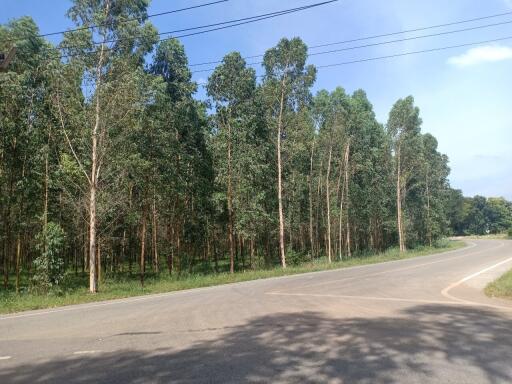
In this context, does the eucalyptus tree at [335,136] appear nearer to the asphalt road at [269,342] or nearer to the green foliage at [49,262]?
the green foliage at [49,262]

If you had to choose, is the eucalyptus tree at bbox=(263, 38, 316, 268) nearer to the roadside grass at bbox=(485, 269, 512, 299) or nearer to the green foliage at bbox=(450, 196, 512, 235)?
the roadside grass at bbox=(485, 269, 512, 299)

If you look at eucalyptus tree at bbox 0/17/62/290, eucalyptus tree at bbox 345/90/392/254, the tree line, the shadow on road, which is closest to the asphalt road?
the shadow on road

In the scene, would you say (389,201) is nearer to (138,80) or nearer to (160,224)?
(160,224)

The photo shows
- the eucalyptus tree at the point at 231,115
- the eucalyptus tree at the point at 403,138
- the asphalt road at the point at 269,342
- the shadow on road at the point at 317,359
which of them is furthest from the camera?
the eucalyptus tree at the point at 403,138

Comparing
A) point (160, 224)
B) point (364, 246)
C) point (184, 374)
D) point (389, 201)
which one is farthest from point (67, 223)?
point (364, 246)

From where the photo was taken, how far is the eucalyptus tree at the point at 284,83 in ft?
113

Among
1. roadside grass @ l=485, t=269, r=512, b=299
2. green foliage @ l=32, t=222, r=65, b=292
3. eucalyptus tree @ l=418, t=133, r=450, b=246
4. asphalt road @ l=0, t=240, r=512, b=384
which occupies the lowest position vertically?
roadside grass @ l=485, t=269, r=512, b=299

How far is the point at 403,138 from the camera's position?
52.9 m

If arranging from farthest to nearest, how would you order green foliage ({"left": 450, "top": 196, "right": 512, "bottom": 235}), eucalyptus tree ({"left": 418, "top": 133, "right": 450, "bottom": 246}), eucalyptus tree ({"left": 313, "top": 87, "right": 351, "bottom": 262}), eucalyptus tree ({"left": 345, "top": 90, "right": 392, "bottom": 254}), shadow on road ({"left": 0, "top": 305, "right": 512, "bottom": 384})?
green foliage ({"left": 450, "top": 196, "right": 512, "bottom": 235}) < eucalyptus tree ({"left": 418, "top": 133, "right": 450, "bottom": 246}) < eucalyptus tree ({"left": 345, "top": 90, "right": 392, "bottom": 254}) < eucalyptus tree ({"left": 313, "top": 87, "right": 351, "bottom": 262}) < shadow on road ({"left": 0, "top": 305, "right": 512, "bottom": 384})

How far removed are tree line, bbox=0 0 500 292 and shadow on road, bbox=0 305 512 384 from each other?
1365cm

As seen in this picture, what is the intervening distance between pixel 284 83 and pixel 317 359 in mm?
30556

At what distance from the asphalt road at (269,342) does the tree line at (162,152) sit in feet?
34.7

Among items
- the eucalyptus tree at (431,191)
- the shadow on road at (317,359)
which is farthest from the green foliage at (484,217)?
the shadow on road at (317,359)

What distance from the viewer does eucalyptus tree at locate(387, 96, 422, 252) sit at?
171 ft
